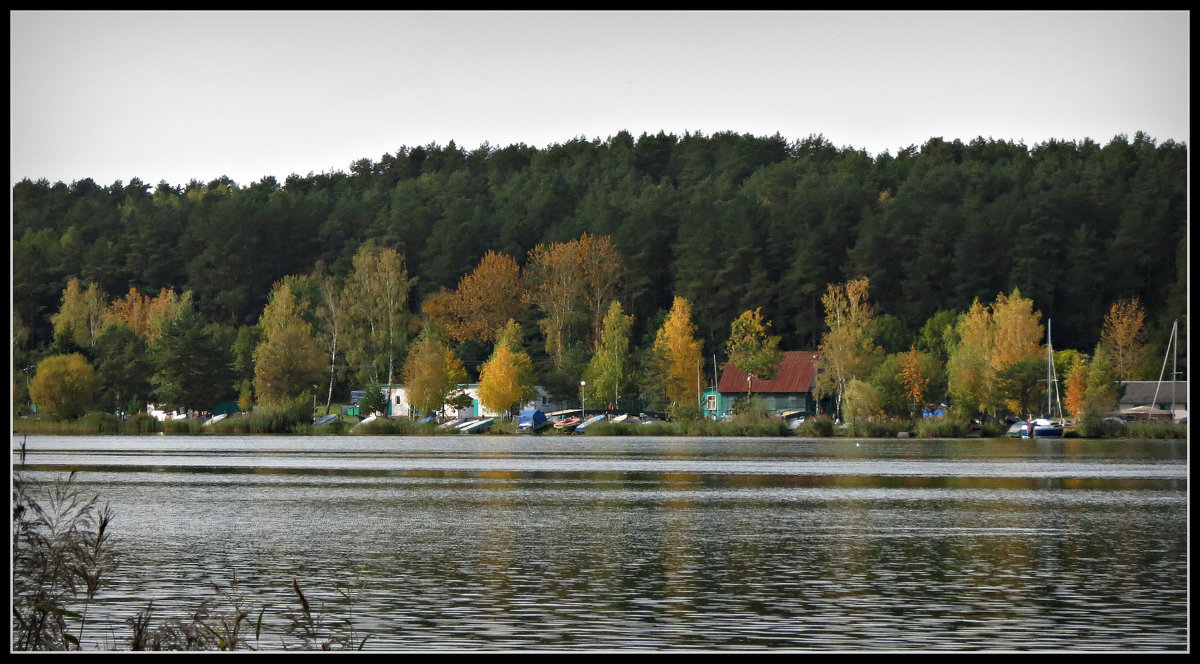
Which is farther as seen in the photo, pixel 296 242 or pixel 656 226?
pixel 296 242

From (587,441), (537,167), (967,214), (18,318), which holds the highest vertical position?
(537,167)

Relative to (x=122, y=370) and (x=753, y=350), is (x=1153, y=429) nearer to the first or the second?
(x=753, y=350)

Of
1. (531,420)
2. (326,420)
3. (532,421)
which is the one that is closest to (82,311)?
(326,420)

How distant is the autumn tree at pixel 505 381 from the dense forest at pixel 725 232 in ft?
51.3

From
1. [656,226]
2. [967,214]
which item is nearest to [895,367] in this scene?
[967,214]

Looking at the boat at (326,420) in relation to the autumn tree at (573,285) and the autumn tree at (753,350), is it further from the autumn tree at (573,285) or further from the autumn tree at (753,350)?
the autumn tree at (753,350)

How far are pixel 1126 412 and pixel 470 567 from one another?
74.3 metres

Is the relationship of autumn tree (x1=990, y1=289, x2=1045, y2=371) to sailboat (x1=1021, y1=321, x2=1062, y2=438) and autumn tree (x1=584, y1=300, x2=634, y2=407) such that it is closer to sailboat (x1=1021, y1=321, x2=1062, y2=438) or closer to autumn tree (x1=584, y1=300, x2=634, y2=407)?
sailboat (x1=1021, y1=321, x2=1062, y2=438)

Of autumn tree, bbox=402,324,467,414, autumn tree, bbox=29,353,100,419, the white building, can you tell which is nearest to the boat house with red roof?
the white building

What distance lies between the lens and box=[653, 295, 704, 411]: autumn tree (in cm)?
9925

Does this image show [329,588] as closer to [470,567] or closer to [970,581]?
[470,567]

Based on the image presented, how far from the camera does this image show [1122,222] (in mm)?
107750

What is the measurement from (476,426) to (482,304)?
2218 centimetres

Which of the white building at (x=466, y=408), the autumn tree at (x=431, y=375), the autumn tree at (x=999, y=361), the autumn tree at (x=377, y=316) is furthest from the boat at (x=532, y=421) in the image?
the autumn tree at (x=999, y=361)
